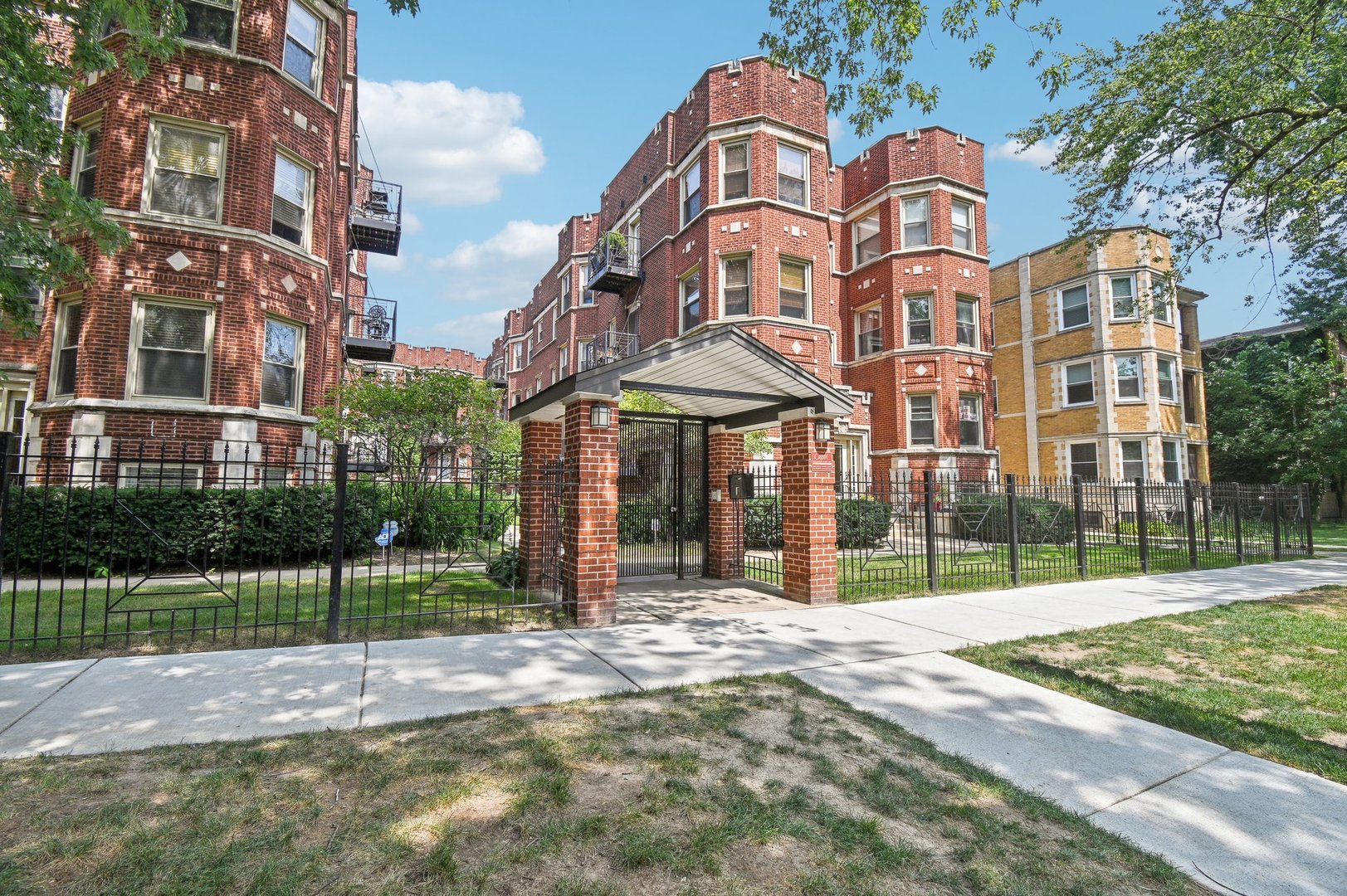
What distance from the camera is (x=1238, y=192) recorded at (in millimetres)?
12719

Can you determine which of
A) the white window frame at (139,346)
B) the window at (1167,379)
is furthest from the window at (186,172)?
the window at (1167,379)

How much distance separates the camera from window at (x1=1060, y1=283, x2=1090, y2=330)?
2375 cm

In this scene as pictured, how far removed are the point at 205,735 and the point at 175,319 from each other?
1060cm

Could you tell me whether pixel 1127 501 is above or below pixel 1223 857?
above

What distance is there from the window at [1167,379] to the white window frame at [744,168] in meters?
17.3

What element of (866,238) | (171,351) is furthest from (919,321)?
(171,351)

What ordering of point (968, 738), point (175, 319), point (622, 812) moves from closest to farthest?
point (622, 812) → point (968, 738) → point (175, 319)

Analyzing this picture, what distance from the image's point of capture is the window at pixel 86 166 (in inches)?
443

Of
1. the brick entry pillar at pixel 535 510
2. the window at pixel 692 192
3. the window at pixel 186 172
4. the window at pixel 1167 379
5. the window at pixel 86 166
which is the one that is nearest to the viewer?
the brick entry pillar at pixel 535 510

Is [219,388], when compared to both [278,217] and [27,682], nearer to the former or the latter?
[278,217]

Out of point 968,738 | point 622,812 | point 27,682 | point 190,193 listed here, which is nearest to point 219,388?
point 190,193

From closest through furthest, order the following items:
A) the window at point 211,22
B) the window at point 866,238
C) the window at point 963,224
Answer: the window at point 211,22 → the window at point 963,224 → the window at point 866,238

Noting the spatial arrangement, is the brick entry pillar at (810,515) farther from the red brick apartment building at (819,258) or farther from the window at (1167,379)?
the window at (1167,379)

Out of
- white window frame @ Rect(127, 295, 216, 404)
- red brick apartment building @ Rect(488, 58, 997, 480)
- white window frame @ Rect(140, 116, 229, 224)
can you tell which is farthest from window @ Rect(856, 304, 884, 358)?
white window frame @ Rect(127, 295, 216, 404)
